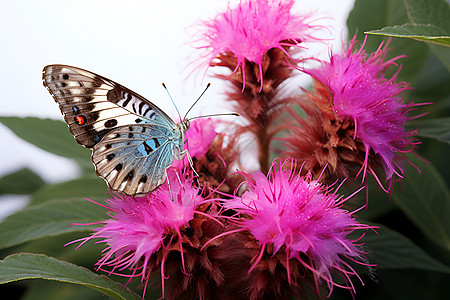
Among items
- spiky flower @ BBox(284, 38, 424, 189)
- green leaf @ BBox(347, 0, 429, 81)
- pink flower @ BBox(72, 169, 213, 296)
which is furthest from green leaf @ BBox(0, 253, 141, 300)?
green leaf @ BBox(347, 0, 429, 81)

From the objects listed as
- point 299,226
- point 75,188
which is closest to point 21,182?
point 75,188

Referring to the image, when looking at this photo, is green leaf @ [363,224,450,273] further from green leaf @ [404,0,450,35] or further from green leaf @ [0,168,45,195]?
green leaf @ [0,168,45,195]

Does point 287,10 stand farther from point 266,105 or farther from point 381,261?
point 381,261

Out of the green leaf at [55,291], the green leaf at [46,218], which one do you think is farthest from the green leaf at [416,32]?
the green leaf at [55,291]

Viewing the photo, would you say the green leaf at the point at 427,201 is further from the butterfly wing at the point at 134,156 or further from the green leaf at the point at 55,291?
the green leaf at the point at 55,291

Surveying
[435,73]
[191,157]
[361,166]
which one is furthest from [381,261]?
[435,73]

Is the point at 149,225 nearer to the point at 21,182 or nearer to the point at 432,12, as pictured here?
the point at 432,12
